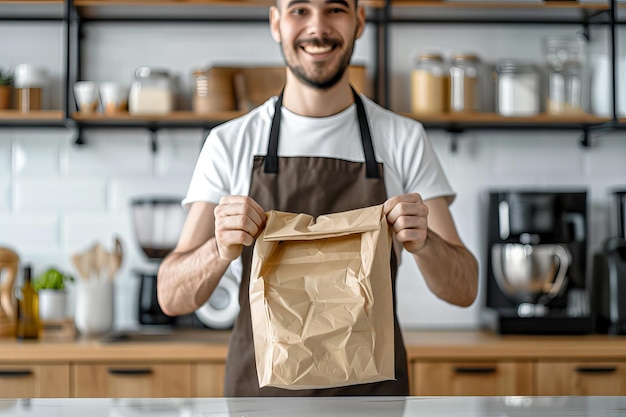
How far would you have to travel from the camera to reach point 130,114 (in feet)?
8.95

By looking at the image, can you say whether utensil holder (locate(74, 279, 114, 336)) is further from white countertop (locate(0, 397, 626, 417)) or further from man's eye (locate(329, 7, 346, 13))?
white countertop (locate(0, 397, 626, 417))

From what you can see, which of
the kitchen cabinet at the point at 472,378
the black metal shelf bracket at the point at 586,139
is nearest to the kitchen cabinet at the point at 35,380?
the kitchen cabinet at the point at 472,378

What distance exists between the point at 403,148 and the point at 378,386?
20.2 inches

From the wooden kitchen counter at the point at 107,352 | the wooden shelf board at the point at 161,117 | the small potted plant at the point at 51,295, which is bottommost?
the wooden kitchen counter at the point at 107,352

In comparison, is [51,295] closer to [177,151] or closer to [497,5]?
[177,151]

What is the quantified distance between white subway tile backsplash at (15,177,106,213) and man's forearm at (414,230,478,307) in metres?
1.66

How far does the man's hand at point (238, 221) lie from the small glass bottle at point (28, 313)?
139 cm

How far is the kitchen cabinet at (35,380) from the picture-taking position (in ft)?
7.88

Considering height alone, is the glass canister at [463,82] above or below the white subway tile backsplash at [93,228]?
above

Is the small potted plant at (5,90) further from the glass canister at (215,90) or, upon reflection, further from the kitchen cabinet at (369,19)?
the glass canister at (215,90)

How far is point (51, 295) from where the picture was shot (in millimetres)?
2699

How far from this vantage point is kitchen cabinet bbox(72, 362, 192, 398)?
2416 mm

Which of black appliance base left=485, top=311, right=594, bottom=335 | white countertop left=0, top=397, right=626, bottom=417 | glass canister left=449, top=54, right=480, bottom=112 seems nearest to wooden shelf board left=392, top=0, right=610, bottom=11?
glass canister left=449, top=54, right=480, bottom=112

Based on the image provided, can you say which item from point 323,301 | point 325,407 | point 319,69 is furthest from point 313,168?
point 325,407
